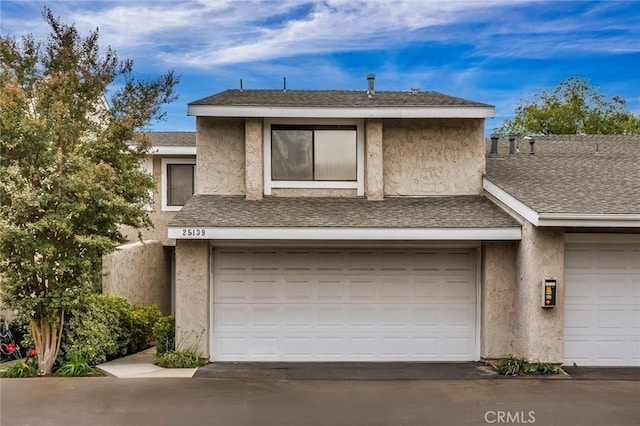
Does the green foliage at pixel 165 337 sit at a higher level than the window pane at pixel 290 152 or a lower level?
lower

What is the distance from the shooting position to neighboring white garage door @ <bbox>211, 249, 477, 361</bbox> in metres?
11.9

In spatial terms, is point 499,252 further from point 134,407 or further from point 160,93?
point 160,93

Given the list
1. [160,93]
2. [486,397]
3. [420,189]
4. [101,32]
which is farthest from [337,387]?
[101,32]

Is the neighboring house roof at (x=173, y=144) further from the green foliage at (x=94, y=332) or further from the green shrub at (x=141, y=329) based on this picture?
the green foliage at (x=94, y=332)

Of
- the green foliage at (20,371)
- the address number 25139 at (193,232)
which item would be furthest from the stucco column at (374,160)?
the green foliage at (20,371)

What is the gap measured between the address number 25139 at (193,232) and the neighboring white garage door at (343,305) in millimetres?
1012

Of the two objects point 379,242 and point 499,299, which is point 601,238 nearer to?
point 499,299

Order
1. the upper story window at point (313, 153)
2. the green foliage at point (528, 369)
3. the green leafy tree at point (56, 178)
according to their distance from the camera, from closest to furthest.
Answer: the green leafy tree at point (56, 178)
the green foliage at point (528, 369)
the upper story window at point (313, 153)

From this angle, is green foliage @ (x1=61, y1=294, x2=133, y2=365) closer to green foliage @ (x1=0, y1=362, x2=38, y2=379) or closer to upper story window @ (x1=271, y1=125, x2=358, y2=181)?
A: green foliage @ (x1=0, y1=362, x2=38, y2=379)

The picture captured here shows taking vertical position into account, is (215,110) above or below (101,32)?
below

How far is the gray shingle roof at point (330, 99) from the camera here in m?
12.7

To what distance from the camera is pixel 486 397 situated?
927cm

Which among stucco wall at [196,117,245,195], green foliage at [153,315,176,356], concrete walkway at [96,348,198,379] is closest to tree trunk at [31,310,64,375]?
concrete walkway at [96,348,198,379]

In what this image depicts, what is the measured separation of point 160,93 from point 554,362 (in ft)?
32.2
